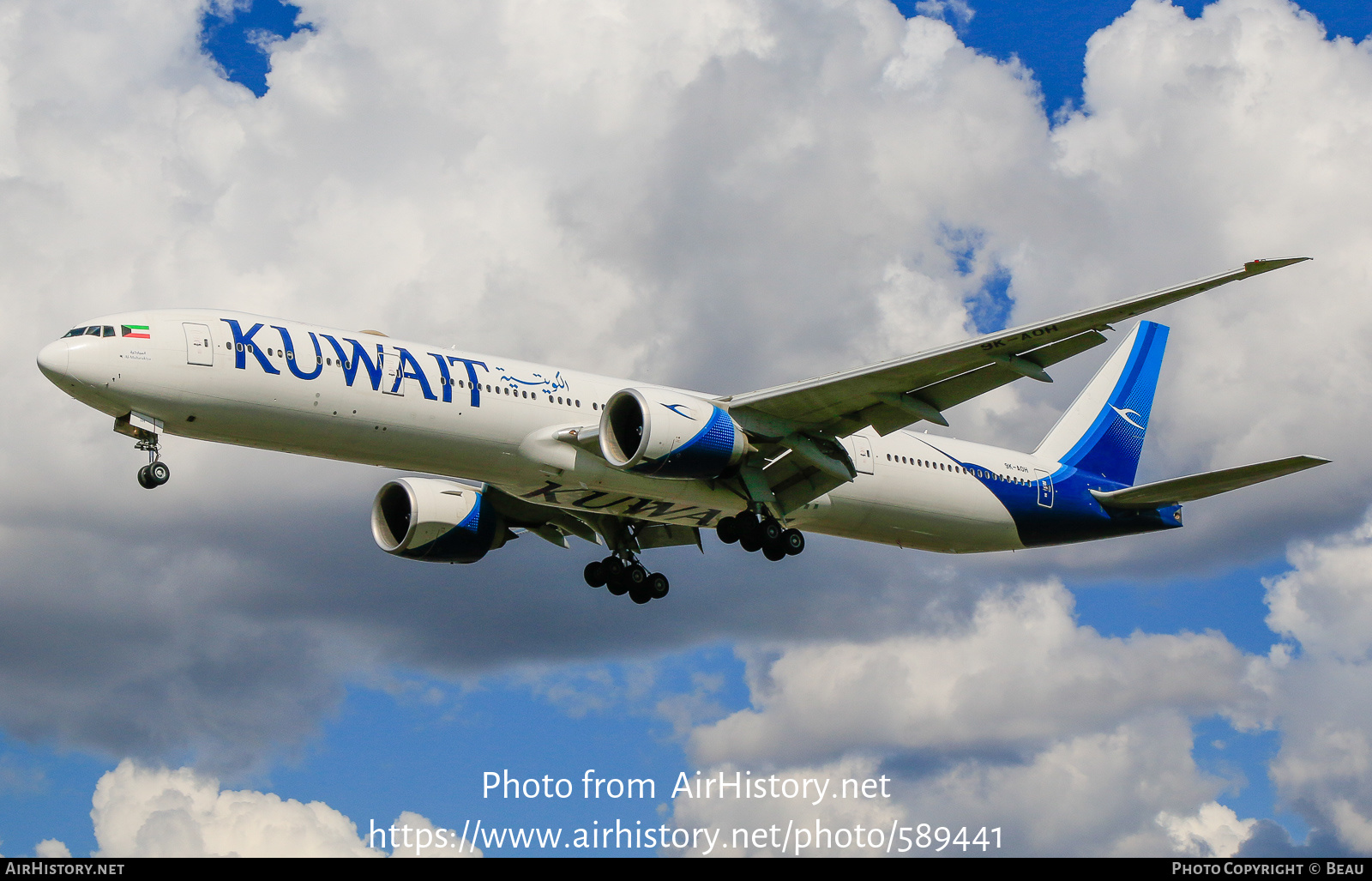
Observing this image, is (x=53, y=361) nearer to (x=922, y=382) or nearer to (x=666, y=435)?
(x=666, y=435)

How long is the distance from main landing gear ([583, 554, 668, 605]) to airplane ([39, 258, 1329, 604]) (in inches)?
2.1

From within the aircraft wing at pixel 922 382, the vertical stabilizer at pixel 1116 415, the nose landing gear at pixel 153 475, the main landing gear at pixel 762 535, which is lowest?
the nose landing gear at pixel 153 475

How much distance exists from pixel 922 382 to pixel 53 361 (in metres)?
20.0

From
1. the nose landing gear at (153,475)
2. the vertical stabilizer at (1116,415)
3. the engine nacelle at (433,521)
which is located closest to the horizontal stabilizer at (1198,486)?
the vertical stabilizer at (1116,415)

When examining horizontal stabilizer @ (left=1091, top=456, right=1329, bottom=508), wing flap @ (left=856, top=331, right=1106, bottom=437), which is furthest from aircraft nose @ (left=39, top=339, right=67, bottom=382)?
horizontal stabilizer @ (left=1091, top=456, right=1329, bottom=508)

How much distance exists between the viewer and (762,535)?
3700 centimetres

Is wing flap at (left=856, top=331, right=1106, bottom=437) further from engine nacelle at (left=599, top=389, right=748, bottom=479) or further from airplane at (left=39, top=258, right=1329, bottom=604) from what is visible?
engine nacelle at (left=599, top=389, right=748, bottom=479)

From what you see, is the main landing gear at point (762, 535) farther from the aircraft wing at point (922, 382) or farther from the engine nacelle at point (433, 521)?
the engine nacelle at point (433, 521)

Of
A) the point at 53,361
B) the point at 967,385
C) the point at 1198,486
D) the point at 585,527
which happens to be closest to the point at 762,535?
the point at 967,385

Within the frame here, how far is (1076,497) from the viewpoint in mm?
43125

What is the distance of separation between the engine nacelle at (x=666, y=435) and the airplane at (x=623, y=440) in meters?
0.05

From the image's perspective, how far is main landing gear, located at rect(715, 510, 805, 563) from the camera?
37.0m

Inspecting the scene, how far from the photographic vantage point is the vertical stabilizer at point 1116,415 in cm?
4528

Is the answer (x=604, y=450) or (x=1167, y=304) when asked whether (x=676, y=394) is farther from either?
(x=1167, y=304)
